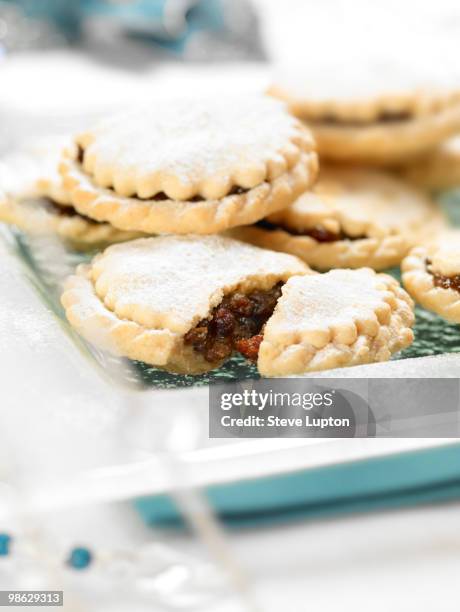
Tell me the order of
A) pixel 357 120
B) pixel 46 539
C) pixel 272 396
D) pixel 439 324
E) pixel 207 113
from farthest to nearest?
pixel 357 120 < pixel 207 113 < pixel 439 324 < pixel 272 396 < pixel 46 539

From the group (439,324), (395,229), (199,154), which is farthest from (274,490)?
(395,229)

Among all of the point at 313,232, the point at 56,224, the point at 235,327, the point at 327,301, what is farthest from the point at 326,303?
the point at 56,224

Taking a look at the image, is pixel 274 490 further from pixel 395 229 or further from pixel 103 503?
pixel 395 229

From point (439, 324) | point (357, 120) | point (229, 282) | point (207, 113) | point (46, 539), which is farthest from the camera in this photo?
point (357, 120)

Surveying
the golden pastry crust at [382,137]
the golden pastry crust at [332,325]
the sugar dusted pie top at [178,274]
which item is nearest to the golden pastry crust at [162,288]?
the sugar dusted pie top at [178,274]

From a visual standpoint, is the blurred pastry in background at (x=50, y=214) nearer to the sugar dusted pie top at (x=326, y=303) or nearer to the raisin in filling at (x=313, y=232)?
the raisin in filling at (x=313, y=232)
